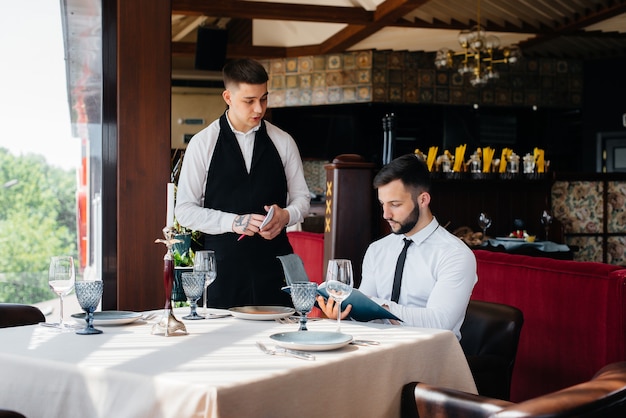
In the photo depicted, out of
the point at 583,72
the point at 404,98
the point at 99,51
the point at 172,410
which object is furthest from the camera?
the point at 583,72

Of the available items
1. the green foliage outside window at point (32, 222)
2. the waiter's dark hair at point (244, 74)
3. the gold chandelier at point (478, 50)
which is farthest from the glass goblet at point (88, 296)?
the gold chandelier at point (478, 50)

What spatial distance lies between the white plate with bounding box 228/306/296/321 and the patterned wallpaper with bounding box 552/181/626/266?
5.55 meters

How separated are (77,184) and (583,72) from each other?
11.0m

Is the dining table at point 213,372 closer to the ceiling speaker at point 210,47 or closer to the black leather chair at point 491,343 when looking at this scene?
the black leather chair at point 491,343

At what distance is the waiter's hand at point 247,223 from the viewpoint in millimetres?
2945

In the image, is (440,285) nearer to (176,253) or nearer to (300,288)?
(300,288)

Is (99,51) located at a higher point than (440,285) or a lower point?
higher

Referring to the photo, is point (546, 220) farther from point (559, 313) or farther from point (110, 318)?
point (110, 318)

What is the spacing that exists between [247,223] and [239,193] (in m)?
0.25

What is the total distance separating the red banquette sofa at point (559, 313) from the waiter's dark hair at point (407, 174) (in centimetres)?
87

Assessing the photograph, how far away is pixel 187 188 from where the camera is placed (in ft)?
10.3

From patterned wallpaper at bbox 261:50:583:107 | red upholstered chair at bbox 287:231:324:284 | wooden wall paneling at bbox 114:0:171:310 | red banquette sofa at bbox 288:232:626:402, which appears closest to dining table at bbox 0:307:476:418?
red banquette sofa at bbox 288:232:626:402

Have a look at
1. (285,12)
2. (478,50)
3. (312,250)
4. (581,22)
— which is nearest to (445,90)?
(581,22)

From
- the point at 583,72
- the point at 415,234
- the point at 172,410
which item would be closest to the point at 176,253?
the point at 415,234
